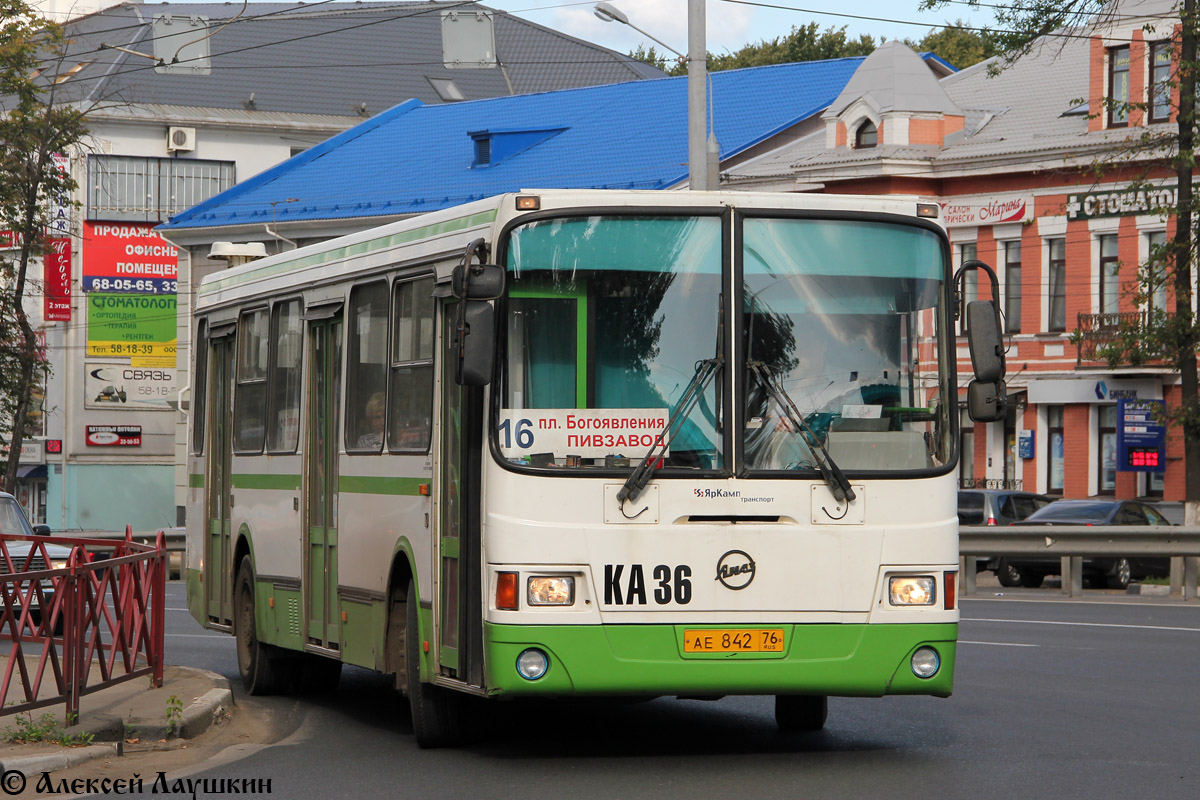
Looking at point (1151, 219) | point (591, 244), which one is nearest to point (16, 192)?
point (1151, 219)

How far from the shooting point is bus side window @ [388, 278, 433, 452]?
36.3 feet

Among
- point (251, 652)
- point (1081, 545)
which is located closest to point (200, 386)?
point (251, 652)

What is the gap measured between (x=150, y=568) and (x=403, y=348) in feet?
8.54

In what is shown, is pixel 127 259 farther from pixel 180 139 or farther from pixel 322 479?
pixel 322 479

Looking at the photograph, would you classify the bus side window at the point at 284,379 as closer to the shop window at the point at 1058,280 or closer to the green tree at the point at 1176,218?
the green tree at the point at 1176,218

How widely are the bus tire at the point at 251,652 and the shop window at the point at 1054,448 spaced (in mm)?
33376

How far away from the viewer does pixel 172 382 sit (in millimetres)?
64250

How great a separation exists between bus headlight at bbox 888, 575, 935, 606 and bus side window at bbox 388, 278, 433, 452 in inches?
104

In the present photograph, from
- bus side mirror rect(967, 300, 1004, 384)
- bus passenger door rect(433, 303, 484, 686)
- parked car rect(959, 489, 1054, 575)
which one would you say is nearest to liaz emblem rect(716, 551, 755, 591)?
bus passenger door rect(433, 303, 484, 686)

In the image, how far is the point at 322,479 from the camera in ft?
42.3

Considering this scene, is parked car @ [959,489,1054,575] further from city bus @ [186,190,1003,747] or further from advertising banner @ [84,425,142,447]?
advertising banner @ [84,425,142,447]

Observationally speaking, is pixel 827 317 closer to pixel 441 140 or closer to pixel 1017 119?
pixel 1017 119

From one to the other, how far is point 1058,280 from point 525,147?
1519cm

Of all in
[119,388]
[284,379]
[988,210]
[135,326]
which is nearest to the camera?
[284,379]
